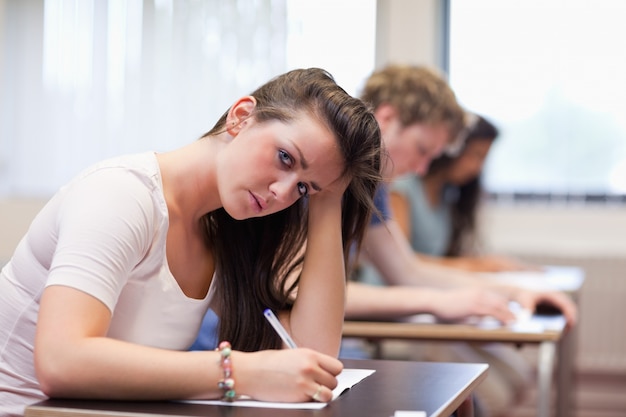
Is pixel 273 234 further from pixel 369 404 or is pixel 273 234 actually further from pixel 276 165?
pixel 369 404

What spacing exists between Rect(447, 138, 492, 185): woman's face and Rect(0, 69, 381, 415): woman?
7.14 feet

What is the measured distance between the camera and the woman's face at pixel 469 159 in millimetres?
3578

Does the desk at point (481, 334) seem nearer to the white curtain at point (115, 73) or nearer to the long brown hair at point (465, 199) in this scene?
the long brown hair at point (465, 199)

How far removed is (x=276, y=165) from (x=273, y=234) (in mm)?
250

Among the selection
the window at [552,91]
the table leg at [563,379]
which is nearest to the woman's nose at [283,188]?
the table leg at [563,379]

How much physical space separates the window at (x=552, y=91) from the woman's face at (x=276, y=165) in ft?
10.4

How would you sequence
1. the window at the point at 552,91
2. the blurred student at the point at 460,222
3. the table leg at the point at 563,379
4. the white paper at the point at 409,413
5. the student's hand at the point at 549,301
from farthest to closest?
the window at the point at 552,91
the blurred student at the point at 460,222
the table leg at the point at 563,379
the student's hand at the point at 549,301
the white paper at the point at 409,413

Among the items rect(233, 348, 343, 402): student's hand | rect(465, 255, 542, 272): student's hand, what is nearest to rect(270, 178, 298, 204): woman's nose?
rect(233, 348, 343, 402): student's hand

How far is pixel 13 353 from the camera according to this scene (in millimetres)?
1194

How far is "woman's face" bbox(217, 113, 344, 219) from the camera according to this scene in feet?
3.88

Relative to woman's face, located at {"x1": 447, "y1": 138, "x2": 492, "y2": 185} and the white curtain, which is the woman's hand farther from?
the white curtain

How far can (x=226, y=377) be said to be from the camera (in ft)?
3.29

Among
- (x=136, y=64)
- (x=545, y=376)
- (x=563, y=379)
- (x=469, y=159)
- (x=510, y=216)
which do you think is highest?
(x=136, y=64)

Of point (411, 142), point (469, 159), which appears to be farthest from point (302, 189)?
point (469, 159)
